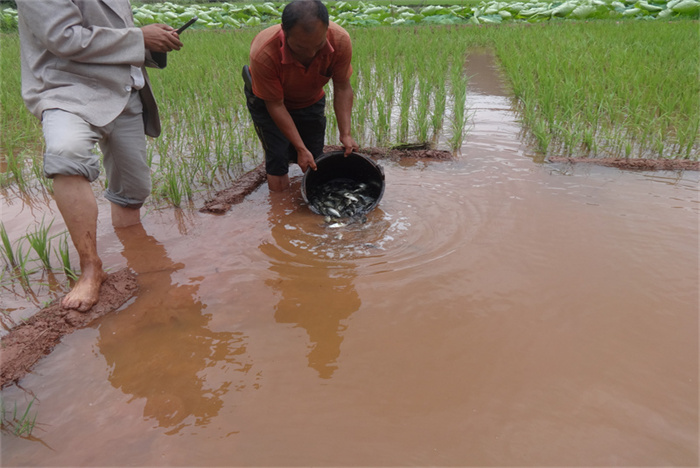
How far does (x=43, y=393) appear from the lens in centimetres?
143

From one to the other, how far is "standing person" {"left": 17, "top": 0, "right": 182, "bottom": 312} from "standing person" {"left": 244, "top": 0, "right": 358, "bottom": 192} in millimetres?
492

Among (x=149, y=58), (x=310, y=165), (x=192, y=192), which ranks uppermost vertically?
(x=149, y=58)

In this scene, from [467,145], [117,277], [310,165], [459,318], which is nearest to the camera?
[459,318]

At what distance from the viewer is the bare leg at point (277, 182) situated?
297cm

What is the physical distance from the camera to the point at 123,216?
2486 millimetres

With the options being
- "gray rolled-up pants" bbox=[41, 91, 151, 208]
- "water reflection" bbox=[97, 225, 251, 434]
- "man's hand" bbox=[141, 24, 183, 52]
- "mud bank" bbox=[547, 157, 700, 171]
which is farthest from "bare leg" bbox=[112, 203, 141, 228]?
"mud bank" bbox=[547, 157, 700, 171]

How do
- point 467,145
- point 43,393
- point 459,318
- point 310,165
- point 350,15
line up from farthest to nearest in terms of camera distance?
point 350,15, point 467,145, point 310,165, point 459,318, point 43,393

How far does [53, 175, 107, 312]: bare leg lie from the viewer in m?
1.77

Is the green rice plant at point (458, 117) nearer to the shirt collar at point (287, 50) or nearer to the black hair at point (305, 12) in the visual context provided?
the shirt collar at point (287, 50)

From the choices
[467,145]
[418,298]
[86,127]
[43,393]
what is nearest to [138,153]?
[86,127]

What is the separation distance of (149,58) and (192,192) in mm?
950

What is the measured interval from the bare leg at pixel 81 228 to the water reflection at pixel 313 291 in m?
0.72

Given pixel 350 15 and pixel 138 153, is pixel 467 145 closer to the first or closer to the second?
pixel 138 153

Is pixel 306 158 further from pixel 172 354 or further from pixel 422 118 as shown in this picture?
pixel 422 118
